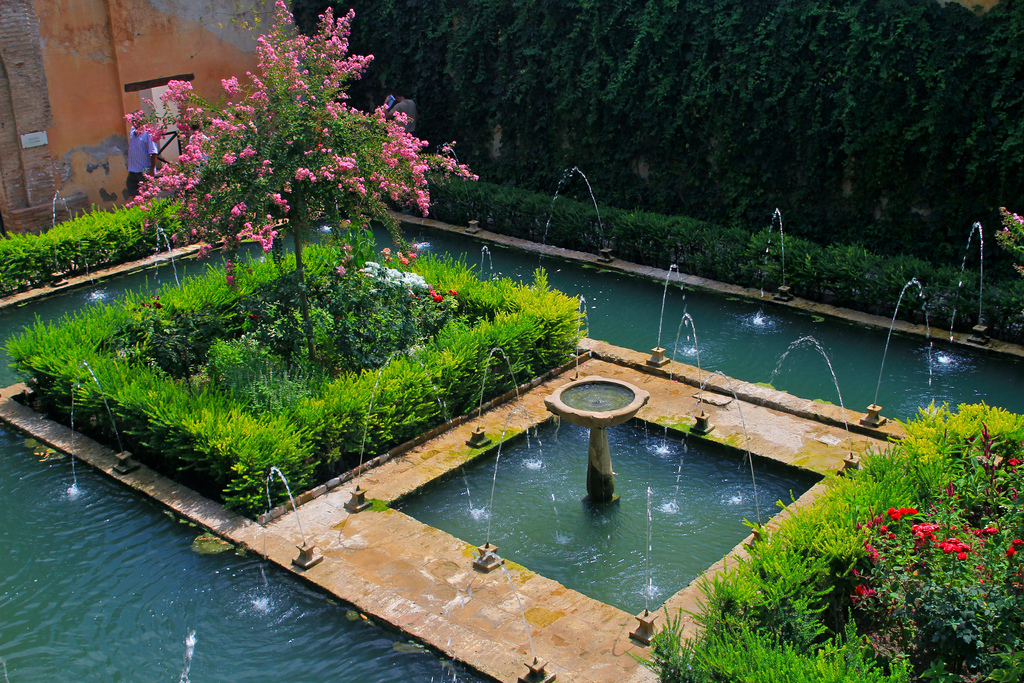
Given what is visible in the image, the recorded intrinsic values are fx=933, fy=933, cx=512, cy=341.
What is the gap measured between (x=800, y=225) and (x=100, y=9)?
11057 mm

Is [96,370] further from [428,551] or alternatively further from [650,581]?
[650,581]

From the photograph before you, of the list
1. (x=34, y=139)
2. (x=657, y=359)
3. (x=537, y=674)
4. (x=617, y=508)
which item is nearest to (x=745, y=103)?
(x=657, y=359)

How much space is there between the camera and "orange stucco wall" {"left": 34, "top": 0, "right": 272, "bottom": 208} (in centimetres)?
1402

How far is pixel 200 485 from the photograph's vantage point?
7.58 metres

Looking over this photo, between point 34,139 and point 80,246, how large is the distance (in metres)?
2.43

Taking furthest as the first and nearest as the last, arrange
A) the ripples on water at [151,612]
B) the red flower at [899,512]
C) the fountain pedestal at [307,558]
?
the fountain pedestal at [307,558], the ripples on water at [151,612], the red flower at [899,512]

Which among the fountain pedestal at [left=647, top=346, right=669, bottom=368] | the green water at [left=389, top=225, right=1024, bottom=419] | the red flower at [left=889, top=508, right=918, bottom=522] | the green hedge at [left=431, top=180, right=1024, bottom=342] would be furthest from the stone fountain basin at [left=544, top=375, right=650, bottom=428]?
the green hedge at [left=431, top=180, right=1024, bottom=342]

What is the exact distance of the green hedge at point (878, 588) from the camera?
15.5ft

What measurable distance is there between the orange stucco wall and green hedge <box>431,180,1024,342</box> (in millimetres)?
4909

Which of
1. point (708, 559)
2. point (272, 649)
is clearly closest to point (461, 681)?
point (272, 649)

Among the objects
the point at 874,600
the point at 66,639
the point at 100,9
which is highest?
the point at 100,9

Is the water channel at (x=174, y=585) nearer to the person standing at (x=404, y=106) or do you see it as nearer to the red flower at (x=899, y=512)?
the red flower at (x=899, y=512)

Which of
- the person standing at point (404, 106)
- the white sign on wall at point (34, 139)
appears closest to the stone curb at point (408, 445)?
the person standing at point (404, 106)

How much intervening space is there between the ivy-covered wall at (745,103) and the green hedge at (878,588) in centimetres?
642
